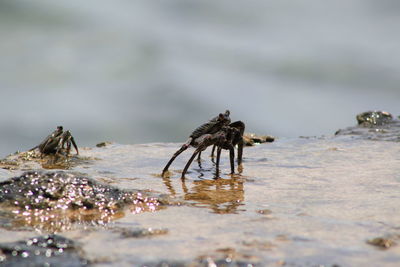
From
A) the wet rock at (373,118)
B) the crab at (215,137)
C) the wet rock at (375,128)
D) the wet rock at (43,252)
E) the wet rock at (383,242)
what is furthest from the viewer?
the wet rock at (373,118)

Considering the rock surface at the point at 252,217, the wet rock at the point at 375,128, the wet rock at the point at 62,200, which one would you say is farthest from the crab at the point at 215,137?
the wet rock at the point at 375,128

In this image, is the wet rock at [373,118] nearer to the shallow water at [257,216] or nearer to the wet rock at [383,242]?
the shallow water at [257,216]

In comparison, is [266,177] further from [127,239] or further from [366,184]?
[127,239]

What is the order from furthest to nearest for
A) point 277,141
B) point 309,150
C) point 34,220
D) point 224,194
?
point 277,141 < point 309,150 < point 224,194 < point 34,220

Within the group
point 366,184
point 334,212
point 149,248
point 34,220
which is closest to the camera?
point 149,248

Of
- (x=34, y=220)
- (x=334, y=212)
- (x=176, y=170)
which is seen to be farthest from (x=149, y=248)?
(x=176, y=170)

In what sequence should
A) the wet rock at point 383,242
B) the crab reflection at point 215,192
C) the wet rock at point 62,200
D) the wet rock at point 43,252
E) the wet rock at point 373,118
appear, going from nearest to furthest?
the wet rock at point 43,252 < the wet rock at point 383,242 < the wet rock at point 62,200 < the crab reflection at point 215,192 < the wet rock at point 373,118

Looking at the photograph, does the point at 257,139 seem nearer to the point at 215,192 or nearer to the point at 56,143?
the point at 56,143

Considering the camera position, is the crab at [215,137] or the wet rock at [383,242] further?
the crab at [215,137]
